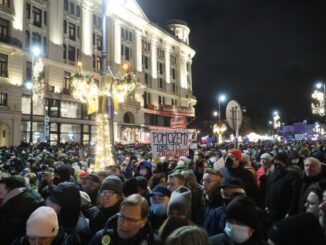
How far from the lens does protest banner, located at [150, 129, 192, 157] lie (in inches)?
409

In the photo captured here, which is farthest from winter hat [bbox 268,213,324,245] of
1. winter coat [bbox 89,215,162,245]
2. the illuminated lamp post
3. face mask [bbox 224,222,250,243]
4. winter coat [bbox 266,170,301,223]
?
the illuminated lamp post

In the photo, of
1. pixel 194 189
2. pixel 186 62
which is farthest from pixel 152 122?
pixel 194 189

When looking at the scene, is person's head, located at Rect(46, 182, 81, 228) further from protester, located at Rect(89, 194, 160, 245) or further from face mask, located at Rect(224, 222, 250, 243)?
face mask, located at Rect(224, 222, 250, 243)

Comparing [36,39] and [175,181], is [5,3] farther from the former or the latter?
[175,181]

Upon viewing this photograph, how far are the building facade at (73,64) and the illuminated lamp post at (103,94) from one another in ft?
31.9

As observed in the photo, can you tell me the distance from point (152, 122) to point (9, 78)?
3098 cm

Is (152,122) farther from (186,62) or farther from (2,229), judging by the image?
(2,229)

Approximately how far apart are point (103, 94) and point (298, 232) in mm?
12262

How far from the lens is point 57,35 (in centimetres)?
4178

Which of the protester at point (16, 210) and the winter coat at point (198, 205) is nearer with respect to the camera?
the protester at point (16, 210)

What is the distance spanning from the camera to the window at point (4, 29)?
34625mm

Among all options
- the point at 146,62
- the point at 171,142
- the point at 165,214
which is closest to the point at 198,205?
the point at 165,214

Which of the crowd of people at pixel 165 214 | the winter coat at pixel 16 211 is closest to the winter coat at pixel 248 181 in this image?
the crowd of people at pixel 165 214

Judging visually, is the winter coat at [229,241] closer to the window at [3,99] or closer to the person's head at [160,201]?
the person's head at [160,201]
